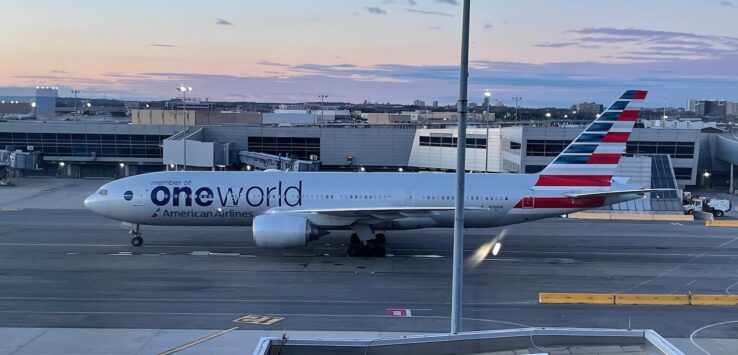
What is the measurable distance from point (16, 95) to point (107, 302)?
18646 centimetres

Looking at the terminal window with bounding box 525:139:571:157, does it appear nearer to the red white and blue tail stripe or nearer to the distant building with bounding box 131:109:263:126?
the red white and blue tail stripe

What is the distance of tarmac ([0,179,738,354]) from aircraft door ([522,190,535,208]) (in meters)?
2.70

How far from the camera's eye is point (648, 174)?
5344 cm

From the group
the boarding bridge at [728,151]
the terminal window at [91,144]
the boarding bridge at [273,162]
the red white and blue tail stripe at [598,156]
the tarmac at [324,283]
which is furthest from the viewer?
the terminal window at [91,144]

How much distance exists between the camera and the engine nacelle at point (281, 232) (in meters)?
29.8

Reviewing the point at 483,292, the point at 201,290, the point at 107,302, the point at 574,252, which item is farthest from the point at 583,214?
the point at 107,302

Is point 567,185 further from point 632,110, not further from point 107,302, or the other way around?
point 107,302

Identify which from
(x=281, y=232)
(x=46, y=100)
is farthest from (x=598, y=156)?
(x=46, y=100)

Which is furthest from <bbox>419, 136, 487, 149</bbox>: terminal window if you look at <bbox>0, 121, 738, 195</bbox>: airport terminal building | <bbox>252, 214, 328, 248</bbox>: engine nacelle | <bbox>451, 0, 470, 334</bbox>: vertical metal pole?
<bbox>451, 0, 470, 334</bbox>: vertical metal pole

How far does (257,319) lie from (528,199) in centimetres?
1637

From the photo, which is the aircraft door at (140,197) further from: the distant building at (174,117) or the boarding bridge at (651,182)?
the distant building at (174,117)

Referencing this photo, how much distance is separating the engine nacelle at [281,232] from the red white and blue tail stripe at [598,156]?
12218mm

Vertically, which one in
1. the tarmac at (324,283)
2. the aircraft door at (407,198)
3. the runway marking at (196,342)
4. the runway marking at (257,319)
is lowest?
the tarmac at (324,283)

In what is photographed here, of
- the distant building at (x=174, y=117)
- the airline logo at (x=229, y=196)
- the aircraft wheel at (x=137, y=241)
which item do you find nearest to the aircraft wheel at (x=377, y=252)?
the airline logo at (x=229, y=196)
